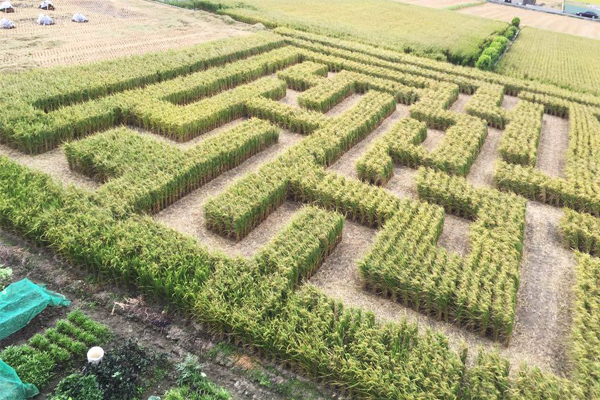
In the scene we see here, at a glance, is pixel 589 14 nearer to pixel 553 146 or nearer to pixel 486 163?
pixel 553 146

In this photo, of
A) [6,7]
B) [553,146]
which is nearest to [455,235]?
[553,146]

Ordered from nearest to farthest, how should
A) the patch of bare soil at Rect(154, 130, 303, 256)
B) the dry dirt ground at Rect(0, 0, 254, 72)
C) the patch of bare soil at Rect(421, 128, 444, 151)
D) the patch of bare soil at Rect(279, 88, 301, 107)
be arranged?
1. the patch of bare soil at Rect(154, 130, 303, 256)
2. the patch of bare soil at Rect(421, 128, 444, 151)
3. the patch of bare soil at Rect(279, 88, 301, 107)
4. the dry dirt ground at Rect(0, 0, 254, 72)

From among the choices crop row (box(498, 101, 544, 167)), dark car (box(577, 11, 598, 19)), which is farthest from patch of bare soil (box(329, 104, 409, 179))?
dark car (box(577, 11, 598, 19))

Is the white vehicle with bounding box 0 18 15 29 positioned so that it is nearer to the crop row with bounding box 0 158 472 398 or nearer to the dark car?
the crop row with bounding box 0 158 472 398

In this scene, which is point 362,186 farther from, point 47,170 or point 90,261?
point 47,170

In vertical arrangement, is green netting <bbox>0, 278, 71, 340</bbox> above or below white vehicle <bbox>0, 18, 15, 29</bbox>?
below

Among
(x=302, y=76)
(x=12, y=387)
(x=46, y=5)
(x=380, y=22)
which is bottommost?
(x=12, y=387)

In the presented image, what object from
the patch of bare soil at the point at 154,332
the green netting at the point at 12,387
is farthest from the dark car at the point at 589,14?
the green netting at the point at 12,387
